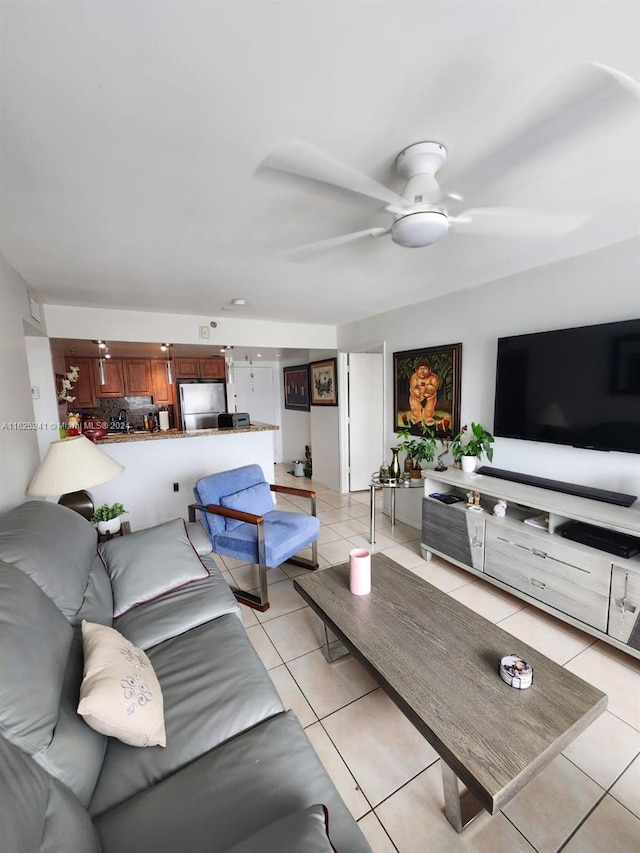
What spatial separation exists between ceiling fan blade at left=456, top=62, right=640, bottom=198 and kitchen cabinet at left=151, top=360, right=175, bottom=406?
5.21m

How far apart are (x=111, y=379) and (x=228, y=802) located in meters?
5.53

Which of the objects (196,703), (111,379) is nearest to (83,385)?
(111,379)

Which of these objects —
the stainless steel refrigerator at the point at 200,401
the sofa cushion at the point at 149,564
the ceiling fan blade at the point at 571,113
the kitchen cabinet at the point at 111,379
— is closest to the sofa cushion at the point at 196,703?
the sofa cushion at the point at 149,564

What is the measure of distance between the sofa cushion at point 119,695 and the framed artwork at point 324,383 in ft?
12.3

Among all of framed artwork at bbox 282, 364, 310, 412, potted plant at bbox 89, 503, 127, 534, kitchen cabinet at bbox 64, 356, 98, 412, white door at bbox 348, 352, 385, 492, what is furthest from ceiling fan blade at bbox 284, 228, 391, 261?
kitchen cabinet at bbox 64, 356, 98, 412

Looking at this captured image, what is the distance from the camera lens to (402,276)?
2.55m

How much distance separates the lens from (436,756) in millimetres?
1378

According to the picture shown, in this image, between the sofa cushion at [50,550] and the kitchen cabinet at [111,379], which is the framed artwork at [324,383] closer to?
the kitchen cabinet at [111,379]

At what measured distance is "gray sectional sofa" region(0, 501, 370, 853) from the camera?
707 millimetres

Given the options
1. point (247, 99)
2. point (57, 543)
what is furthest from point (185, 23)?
point (57, 543)

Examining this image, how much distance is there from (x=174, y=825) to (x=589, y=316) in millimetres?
2942

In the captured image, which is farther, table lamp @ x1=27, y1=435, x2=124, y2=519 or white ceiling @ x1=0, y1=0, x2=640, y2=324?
table lamp @ x1=27, y1=435, x2=124, y2=519

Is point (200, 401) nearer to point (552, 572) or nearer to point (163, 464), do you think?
point (163, 464)

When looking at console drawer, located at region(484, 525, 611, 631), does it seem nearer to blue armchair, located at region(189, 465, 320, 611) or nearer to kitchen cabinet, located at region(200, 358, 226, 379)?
blue armchair, located at region(189, 465, 320, 611)
